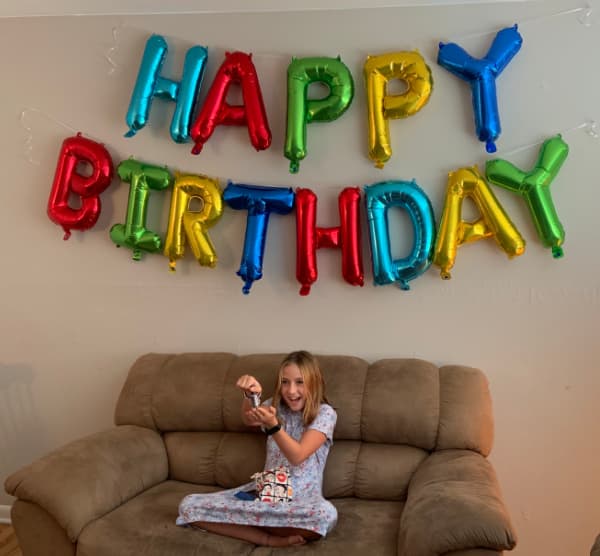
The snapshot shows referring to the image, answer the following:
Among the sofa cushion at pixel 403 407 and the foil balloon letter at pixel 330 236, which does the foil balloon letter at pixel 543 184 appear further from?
the sofa cushion at pixel 403 407

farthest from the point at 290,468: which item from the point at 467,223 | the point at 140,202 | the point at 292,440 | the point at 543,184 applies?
the point at 543,184

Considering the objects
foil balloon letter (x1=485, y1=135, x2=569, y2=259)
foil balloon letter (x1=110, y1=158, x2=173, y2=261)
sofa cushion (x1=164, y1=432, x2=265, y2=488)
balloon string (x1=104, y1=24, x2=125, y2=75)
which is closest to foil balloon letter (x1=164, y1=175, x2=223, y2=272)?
foil balloon letter (x1=110, y1=158, x2=173, y2=261)

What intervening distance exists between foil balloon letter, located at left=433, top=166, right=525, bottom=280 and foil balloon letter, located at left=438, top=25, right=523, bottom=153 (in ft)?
0.57

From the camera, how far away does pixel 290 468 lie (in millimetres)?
2449

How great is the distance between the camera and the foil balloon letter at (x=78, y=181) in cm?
297

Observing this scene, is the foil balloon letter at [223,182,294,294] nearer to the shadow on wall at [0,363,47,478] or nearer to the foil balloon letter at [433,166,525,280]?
the foil balloon letter at [433,166,525,280]

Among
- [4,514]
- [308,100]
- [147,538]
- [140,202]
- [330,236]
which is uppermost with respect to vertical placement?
[308,100]

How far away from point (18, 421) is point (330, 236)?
171cm

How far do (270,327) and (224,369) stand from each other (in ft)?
0.95

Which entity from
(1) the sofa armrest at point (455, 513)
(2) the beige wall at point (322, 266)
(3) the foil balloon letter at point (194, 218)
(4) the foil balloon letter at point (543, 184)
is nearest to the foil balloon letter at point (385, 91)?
(2) the beige wall at point (322, 266)

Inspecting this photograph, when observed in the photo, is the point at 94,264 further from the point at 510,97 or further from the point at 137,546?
the point at 510,97

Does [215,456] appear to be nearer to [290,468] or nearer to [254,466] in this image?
[254,466]

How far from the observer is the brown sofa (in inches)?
83.7

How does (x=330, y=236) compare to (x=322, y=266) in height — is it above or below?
above
